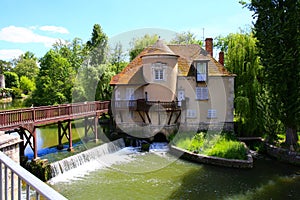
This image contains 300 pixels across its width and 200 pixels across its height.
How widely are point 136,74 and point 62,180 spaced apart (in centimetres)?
1283

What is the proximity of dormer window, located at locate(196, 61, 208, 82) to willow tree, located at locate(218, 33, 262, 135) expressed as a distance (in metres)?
2.41

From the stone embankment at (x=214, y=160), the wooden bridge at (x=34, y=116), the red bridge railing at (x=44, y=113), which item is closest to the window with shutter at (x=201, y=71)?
the stone embankment at (x=214, y=160)

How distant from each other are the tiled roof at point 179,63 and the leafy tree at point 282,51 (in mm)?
5941

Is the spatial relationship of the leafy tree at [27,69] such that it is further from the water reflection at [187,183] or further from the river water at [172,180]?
the water reflection at [187,183]

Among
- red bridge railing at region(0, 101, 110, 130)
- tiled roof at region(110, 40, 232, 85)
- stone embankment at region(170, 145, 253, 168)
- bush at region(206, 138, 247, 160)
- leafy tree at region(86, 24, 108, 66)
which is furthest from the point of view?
leafy tree at region(86, 24, 108, 66)

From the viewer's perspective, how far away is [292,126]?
1672 centimetres

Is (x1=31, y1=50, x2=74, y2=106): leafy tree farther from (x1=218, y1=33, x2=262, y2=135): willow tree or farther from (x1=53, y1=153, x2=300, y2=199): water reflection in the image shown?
(x1=218, y1=33, x2=262, y2=135): willow tree

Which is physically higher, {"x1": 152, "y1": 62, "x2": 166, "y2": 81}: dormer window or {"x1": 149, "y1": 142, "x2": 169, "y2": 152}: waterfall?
{"x1": 152, "y1": 62, "x2": 166, "y2": 81}: dormer window

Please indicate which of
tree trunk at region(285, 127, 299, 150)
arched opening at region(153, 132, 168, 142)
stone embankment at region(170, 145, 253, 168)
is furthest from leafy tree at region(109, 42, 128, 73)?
tree trunk at region(285, 127, 299, 150)

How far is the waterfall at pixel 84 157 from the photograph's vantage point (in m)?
14.2

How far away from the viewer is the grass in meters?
16.4

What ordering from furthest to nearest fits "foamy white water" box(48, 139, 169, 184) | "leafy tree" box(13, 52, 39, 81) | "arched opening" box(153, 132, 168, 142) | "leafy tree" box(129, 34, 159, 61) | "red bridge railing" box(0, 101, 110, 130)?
"leafy tree" box(13, 52, 39, 81) < "leafy tree" box(129, 34, 159, 61) < "arched opening" box(153, 132, 168, 142) < "foamy white water" box(48, 139, 169, 184) < "red bridge railing" box(0, 101, 110, 130)

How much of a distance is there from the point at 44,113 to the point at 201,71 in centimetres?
1302

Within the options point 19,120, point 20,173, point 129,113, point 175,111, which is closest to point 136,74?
point 129,113
